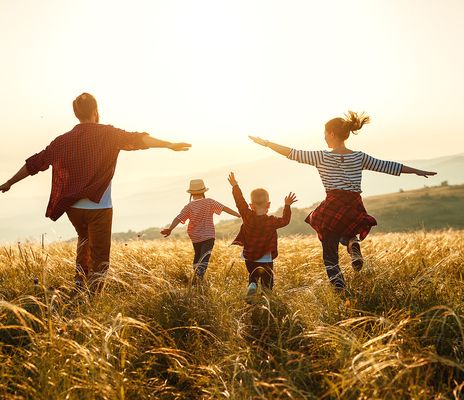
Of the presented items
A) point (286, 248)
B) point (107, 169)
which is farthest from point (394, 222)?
point (107, 169)

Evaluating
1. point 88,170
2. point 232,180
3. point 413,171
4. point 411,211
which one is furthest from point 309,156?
point 411,211

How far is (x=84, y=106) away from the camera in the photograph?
20.5 feet

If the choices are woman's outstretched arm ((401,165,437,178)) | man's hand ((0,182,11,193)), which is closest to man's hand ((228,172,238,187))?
woman's outstretched arm ((401,165,437,178))

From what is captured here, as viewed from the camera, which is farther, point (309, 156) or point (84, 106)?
point (309, 156)

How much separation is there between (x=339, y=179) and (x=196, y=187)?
2538 mm

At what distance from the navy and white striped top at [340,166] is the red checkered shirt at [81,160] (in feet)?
6.62

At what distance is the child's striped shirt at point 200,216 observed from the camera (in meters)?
7.88

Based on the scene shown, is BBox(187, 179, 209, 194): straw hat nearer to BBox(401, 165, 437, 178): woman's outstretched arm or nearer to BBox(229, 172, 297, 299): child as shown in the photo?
BBox(229, 172, 297, 299): child

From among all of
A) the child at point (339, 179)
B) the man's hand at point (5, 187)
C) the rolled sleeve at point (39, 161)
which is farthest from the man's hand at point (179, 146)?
the man's hand at point (5, 187)

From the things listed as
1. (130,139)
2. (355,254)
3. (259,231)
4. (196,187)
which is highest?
(130,139)

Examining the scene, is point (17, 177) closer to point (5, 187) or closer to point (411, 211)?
point (5, 187)

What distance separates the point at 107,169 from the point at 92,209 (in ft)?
1.68

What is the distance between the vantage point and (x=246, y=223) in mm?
6695

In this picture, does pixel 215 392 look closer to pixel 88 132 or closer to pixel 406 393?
pixel 406 393
